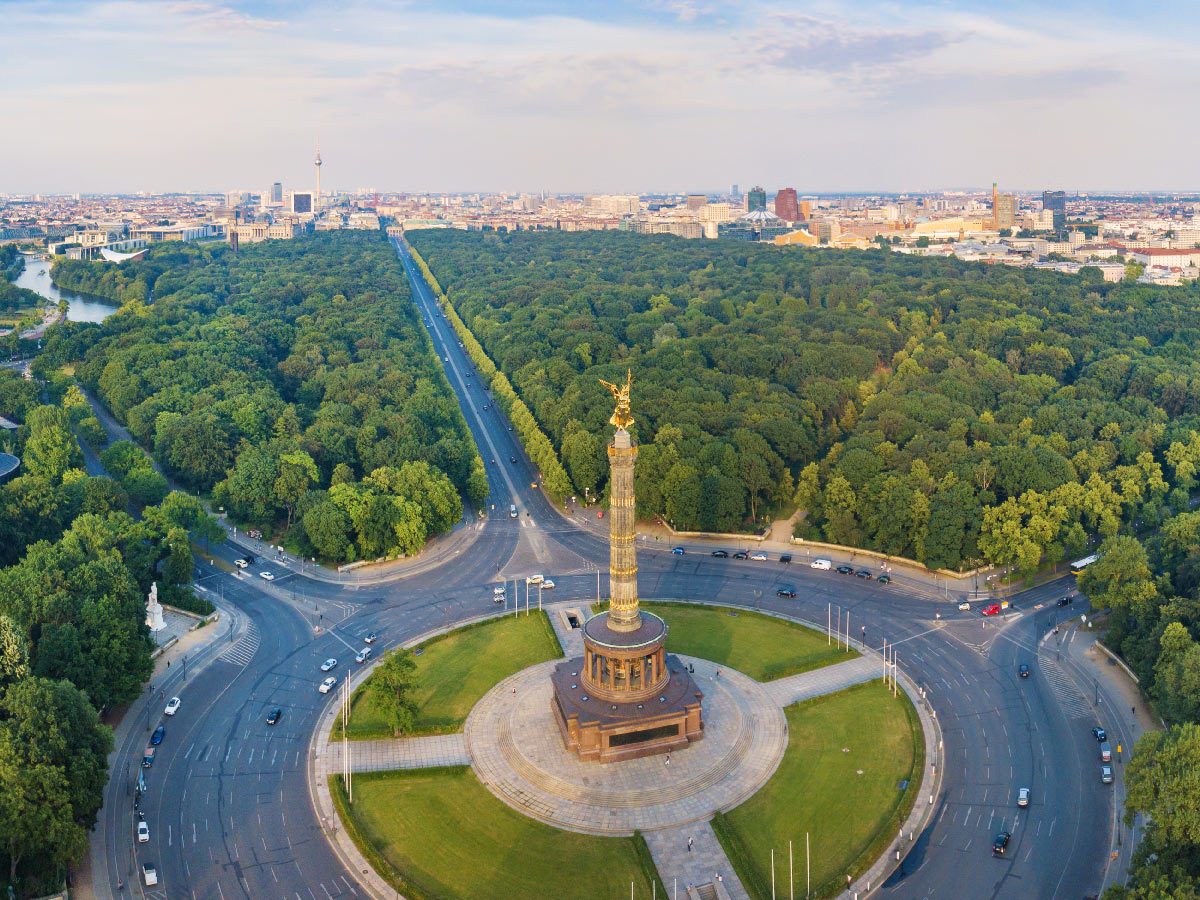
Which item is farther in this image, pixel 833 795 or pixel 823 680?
pixel 823 680

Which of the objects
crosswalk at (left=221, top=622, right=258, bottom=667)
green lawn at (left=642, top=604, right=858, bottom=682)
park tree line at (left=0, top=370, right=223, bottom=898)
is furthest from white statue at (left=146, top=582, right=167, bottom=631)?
green lawn at (left=642, top=604, right=858, bottom=682)

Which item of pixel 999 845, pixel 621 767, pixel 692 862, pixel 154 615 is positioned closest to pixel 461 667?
pixel 621 767

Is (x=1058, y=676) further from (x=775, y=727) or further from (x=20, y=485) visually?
(x=20, y=485)

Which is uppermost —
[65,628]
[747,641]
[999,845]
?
[65,628]

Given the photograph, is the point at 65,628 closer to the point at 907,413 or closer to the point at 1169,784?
the point at 1169,784

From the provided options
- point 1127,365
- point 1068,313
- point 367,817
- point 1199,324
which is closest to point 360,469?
point 367,817

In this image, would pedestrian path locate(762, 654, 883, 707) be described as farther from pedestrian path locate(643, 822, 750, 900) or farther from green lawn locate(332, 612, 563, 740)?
green lawn locate(332, 612, 563, 740)

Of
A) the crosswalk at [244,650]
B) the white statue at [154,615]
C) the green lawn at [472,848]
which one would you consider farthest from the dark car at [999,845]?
the white statue at [154,615]
